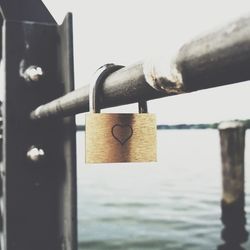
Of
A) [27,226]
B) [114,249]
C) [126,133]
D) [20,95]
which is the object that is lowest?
[114,249]

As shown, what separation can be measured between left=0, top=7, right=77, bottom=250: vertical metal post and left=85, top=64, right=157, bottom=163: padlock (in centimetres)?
70

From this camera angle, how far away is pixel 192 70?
2.22 ft

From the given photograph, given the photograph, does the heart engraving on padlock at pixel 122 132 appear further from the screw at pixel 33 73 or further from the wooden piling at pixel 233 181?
the wooden piling at pixel 233 181

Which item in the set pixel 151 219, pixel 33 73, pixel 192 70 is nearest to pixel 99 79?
pixel 192 70

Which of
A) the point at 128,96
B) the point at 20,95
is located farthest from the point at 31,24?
the point at 128,96

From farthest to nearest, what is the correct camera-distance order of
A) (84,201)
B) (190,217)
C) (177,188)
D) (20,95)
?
(177,188), (84,201), (190,217), (20,95)

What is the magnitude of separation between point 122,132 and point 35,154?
0.85 metres

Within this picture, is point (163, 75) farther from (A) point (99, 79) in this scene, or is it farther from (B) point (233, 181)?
(B) point (233, 181)

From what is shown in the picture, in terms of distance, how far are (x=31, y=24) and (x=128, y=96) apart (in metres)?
1.21

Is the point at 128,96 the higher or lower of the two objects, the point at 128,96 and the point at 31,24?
the lower

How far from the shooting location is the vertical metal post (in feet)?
6.27

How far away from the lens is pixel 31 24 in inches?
77.0

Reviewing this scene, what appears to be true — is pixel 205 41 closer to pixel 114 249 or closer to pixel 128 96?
pixel 128 96

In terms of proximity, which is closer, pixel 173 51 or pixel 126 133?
pixel 173 51
